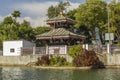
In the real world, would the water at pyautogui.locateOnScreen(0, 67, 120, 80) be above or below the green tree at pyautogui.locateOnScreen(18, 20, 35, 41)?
below

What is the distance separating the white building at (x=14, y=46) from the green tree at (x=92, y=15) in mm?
10950

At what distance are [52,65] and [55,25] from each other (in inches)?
469

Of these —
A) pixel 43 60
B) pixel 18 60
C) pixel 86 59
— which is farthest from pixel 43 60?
pixel 86 59

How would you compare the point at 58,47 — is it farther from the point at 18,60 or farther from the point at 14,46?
the point at 14,46

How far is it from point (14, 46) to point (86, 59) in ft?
52.2

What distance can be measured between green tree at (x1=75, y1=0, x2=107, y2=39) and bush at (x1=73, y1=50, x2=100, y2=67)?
636 inches

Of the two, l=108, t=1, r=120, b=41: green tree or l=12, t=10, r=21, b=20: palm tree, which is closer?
l=108, t=1, r=120, b=41: green tree

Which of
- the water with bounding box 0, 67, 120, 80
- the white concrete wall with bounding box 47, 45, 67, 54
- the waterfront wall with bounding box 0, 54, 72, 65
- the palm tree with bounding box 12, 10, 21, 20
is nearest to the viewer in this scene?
the water with bounding box 0, 67, 120, 80

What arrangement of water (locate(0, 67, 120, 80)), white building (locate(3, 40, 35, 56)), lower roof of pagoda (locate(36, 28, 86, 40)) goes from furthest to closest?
white building (locate(3, 40, 35, 56)) → lower roof of pagoda (locate(36, 28, 86, 40)) → water (locate(0, 67, 120, 80))

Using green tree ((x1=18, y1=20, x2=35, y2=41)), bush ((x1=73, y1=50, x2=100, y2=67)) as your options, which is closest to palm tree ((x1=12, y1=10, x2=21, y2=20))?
green tree ((x1=18, y1=20, x2=35, y2=41))

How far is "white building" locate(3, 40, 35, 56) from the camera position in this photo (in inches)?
1983

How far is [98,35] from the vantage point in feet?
198

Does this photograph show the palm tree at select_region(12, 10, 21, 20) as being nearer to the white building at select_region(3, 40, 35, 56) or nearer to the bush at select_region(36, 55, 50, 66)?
the white building at select_region(3, 40, 35, 56)

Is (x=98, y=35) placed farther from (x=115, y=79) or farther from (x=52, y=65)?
(x=115, y=79)
